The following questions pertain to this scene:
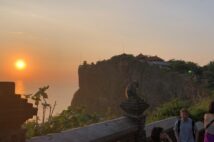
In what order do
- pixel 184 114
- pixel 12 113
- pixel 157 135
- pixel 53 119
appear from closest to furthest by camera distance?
1. pixel 12 113
2. pixel 157 135
3. pixel 184 114
4. pixel 53 119

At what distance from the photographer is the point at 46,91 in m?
13.7

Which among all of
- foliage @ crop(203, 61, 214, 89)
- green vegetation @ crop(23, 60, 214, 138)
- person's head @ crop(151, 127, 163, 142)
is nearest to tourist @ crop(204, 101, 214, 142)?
person's head @ crop(151, 127, 163, 142)

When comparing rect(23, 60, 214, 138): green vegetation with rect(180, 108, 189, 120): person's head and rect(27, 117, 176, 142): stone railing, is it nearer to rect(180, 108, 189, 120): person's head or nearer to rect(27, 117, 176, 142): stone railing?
rect(27, 117, 176, 142): stone railing

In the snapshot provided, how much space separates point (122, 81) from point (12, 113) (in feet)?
245

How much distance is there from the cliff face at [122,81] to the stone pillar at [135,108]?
48.2 m

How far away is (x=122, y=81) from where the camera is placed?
3184 inches

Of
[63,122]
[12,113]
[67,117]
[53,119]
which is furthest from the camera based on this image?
[67,117]

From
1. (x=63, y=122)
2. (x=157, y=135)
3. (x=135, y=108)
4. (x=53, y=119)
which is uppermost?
(x=135, y=108)

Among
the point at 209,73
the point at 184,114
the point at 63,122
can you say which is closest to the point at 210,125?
the point at 184,114

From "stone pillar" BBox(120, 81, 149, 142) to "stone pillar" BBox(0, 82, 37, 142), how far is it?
5269mm

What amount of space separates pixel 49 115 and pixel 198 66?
192 ft

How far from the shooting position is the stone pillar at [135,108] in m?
11.6

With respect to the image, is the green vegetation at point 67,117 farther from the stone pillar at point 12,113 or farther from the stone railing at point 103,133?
the stone pillar at point 12,113

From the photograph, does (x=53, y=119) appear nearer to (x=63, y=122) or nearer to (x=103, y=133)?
(x=63, y=122)
